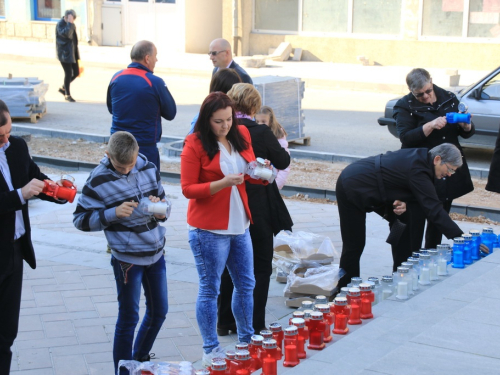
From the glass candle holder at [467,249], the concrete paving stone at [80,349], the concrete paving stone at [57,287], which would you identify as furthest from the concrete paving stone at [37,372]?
the glass candle holder at [467,249]

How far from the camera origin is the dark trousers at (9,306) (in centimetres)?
423

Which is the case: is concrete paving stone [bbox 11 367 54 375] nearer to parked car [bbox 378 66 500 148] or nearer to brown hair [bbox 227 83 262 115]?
brown hair [bbox 227 83 262 115]

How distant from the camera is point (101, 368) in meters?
5.00

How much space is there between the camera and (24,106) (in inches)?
559

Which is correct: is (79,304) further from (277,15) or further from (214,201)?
(277,15)

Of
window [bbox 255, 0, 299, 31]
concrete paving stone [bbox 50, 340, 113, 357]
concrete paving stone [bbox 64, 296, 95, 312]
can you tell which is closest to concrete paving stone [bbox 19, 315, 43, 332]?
concrete paving stone [bbox 64, 296, 95, 312]

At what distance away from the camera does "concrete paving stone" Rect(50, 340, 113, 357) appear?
17.2 ft

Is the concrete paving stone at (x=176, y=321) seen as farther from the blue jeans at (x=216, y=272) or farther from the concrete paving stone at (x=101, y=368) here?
the blue jeans at (x=216, y=272)

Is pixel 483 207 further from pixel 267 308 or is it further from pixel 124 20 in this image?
pixel 124 20

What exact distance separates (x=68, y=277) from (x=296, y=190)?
146 inches

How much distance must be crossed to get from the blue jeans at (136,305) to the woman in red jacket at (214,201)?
0.27 m

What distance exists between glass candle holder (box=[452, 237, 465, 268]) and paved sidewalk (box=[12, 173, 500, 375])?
12cm

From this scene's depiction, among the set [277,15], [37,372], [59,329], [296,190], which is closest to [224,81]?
[59,329]

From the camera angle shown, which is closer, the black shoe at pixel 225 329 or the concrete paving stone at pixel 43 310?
the black shoe at pixel 225 329
